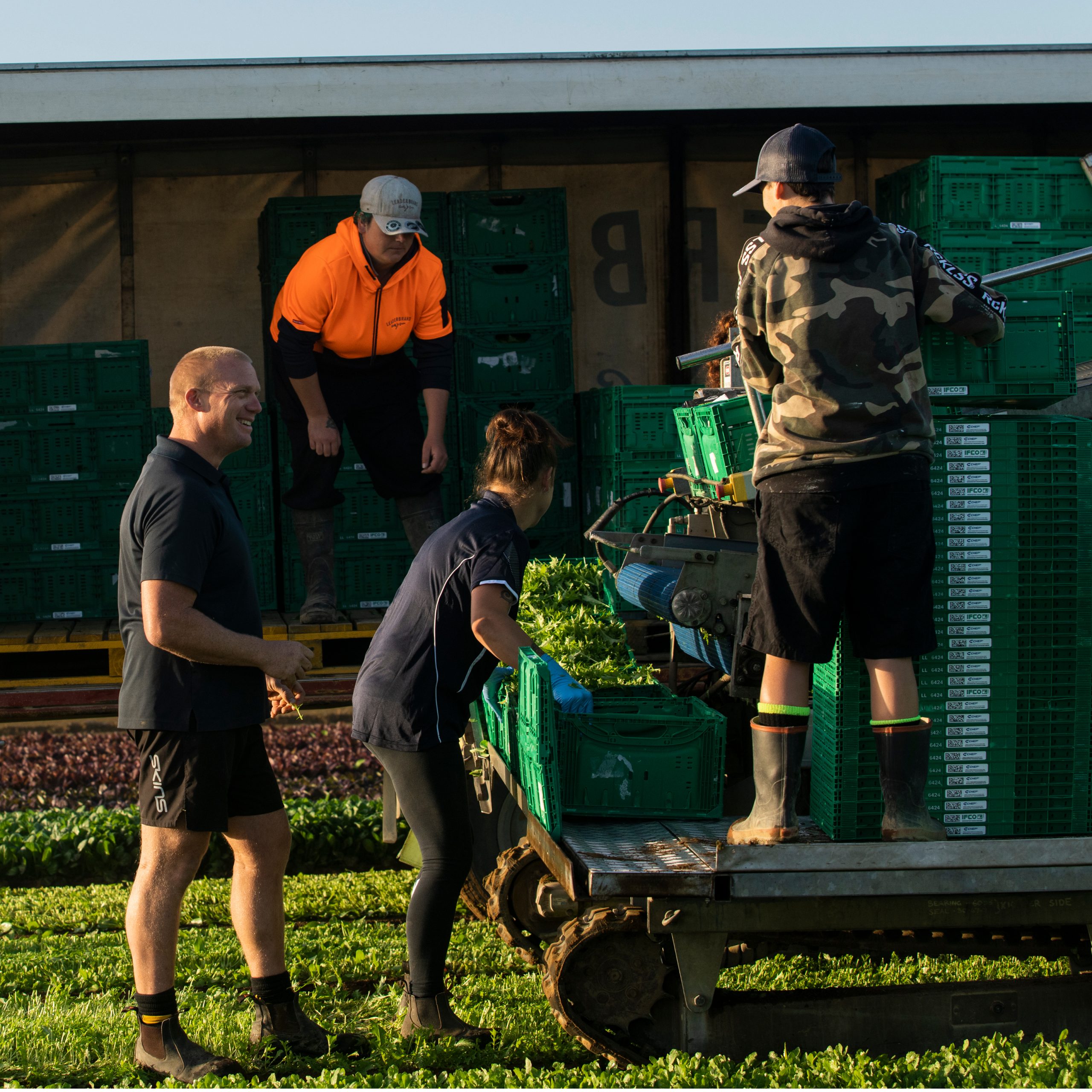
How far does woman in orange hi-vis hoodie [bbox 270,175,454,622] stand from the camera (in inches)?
288

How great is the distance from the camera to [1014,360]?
424 centimetres

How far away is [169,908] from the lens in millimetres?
3801

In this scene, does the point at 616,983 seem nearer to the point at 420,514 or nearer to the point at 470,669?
the point at 470,669

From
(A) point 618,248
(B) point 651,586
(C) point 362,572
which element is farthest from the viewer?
(A) point 618,248

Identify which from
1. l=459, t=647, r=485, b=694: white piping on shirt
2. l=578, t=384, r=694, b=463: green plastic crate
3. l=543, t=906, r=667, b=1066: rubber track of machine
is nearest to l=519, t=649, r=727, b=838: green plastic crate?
l=459, t=647, r=485, b=694: white piping on shirt

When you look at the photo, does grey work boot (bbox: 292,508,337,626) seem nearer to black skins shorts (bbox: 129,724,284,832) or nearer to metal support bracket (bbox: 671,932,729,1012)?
black skins shorts (bbox: 129,724,284,832)

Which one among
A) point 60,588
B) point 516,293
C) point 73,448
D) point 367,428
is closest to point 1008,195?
point 516,293

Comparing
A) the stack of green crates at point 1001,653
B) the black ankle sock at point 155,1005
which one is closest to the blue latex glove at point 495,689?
the stack of green crates at point 1001,653

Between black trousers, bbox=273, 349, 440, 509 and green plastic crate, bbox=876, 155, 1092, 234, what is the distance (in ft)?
10.9

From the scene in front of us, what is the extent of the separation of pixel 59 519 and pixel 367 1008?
481 centimetres

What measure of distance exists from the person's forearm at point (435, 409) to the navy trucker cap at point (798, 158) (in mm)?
3913

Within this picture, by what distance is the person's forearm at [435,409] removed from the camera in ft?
24.6

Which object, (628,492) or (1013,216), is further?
(628,492)

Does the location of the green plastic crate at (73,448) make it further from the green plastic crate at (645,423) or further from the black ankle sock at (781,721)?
the black ankle sock at (781,721)
